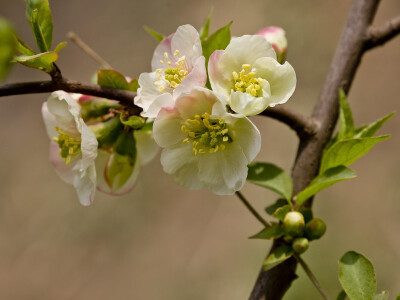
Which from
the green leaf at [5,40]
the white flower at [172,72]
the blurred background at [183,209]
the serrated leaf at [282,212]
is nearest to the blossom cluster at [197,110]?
the white flower at [172,72]

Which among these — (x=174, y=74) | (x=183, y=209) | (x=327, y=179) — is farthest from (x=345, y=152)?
(x=183, y=209)

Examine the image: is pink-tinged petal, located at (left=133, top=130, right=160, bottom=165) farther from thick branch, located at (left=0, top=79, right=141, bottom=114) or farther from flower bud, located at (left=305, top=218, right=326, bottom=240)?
flower bud, located at (left=305, top=218, right=326, bottom=240)

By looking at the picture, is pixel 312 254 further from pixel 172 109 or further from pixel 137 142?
pixel 172 109

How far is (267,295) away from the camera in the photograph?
62 cm

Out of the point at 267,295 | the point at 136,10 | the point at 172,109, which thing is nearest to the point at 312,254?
the point at 267,295

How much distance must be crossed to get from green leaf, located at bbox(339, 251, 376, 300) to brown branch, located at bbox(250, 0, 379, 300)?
9 centimetres

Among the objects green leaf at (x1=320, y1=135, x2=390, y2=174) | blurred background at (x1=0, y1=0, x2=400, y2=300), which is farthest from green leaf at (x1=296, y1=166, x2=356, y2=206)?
blurred background at (x1=0, y1=0, x2=400, y2=300)

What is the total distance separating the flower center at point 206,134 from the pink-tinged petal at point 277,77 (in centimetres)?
7

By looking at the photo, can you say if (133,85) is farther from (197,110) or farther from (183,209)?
(183,209)

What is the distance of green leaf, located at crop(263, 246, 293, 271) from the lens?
581 mm

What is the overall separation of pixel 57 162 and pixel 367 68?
2.61 metres

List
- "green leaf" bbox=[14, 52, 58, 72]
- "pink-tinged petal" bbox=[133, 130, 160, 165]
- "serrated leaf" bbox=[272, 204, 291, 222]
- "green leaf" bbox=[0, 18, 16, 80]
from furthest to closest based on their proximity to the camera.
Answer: "pink-tinged petal" bbox=[133, 130, 160, 165]
"serrated leaf" bbox=[272, 204, 291, 222]
"green leaf" bbox=[14, 52, 58, 72]
"green leaf" bbox=[0, 18, 16, 80]

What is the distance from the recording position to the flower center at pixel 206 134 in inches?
21.8

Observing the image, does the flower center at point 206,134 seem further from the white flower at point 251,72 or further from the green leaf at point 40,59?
the green leaf at point 40,59
